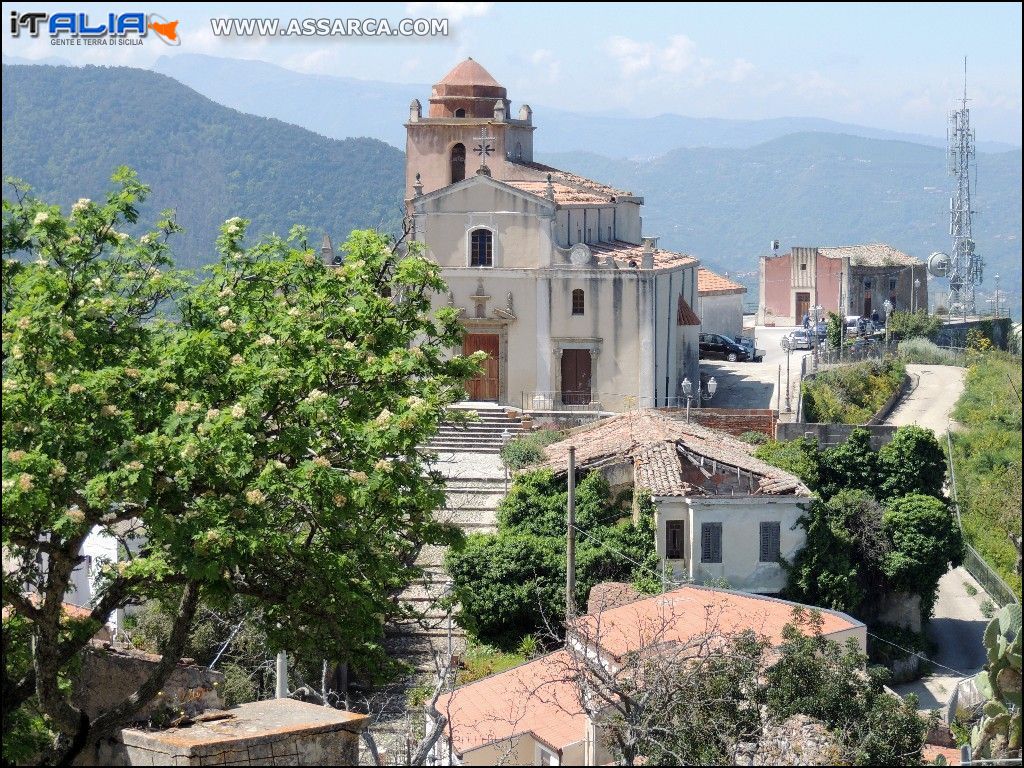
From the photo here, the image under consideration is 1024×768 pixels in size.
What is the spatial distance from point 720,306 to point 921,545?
85.9ft

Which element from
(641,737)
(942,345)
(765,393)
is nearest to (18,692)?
(641,737)

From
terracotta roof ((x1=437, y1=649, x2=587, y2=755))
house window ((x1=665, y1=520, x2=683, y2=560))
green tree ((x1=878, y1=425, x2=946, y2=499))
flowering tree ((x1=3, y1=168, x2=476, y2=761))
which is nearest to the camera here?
flowering tree ((x1=3, y1=168, x2=476, y2=761))

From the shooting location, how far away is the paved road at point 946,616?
111 feet

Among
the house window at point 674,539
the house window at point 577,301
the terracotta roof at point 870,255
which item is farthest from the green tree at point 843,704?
the terracotta roof at point 870,255

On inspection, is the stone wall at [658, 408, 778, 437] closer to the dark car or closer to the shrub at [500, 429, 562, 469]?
the shrub at [500, 429, 562, 469]

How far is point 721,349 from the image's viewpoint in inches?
2174

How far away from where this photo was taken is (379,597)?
18.5 metres

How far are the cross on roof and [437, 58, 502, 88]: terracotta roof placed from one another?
170 cm

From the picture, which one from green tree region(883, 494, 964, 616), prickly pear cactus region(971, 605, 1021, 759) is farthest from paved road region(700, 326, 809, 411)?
prickly pear cactus region(971, 605, 1021, 759)

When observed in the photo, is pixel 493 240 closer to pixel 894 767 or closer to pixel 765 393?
pixel 765 393

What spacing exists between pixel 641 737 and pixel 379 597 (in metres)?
3.86

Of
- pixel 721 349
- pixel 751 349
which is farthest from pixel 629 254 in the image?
pixel 751 349

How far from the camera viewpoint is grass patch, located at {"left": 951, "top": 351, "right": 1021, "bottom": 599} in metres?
37.6

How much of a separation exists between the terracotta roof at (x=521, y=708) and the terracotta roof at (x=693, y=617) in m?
1.00
